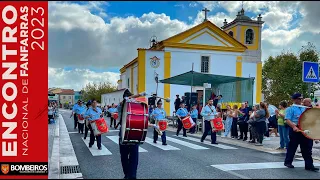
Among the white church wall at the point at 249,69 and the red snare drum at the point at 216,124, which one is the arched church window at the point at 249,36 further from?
the red snare drum at the point at 216,124

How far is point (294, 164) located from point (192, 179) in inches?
145

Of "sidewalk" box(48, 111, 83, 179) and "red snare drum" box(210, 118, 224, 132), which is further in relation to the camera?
"red snare drum" box(210, 118, 224, 132)

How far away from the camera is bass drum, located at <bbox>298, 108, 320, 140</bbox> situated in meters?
8.52

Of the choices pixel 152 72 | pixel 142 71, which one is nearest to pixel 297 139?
pixel 142 71

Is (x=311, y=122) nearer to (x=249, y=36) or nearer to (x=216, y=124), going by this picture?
(x=216, y=124)

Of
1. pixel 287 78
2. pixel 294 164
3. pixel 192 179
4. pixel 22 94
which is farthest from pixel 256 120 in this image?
pixel 287 78

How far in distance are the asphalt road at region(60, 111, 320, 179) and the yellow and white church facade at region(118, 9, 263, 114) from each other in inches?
880

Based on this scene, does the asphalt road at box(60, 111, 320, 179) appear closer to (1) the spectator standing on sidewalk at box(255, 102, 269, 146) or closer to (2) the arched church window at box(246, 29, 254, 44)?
(1) the spectator standing on sidewalk at box(255, 102, 269, 146)

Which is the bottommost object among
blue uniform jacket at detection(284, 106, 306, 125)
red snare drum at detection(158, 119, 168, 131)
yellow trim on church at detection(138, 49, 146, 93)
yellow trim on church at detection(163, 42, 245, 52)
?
red snare drum at detection(158, 119, 168, 131)

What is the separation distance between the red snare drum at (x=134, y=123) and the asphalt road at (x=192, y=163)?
106cm

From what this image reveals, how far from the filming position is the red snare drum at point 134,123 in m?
7.24

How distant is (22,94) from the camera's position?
701cm

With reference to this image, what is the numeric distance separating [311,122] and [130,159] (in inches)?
179

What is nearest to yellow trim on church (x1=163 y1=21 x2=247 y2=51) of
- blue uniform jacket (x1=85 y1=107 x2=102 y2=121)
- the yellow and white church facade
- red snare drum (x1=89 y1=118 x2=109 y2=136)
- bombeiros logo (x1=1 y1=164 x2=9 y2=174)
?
the yellow and white church facade
